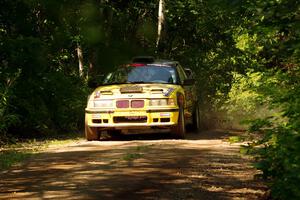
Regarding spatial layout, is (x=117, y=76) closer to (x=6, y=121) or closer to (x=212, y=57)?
(x=6, y=121)

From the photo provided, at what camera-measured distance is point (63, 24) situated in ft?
61.8

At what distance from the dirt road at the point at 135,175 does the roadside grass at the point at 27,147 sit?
29cm

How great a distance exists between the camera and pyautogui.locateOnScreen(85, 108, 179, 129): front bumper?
1232 centimetres

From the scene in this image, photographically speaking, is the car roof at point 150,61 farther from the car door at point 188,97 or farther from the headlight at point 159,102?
the headlight at point 159,102

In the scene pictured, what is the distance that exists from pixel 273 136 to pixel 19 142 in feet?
28.0

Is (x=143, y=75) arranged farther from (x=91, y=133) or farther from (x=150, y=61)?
(x=91, y=133)

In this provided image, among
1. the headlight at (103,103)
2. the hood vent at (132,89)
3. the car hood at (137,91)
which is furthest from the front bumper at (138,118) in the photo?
the hood vent at (132,89)

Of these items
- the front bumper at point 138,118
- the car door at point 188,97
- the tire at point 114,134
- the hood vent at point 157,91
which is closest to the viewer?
the front bumper at point 138,118

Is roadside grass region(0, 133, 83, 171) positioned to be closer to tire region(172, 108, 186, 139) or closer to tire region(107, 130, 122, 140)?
tire region(107, 130, 122, 140)

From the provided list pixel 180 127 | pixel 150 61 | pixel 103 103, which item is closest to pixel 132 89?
pixel 103 103

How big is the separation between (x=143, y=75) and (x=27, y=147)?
324 cm

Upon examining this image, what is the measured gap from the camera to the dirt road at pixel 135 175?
644cm

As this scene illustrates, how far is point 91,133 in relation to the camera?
41.9ft

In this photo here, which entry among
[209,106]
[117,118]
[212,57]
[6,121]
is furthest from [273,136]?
[212,57]
